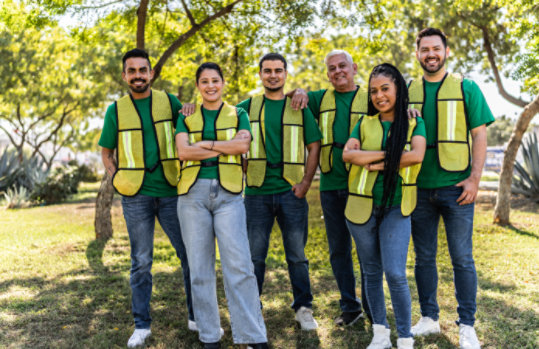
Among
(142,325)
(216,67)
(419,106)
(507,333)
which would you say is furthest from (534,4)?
(142,325)

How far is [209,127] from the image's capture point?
11.9 ft

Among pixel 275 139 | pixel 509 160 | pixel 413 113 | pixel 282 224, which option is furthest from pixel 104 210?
pixel 509 160

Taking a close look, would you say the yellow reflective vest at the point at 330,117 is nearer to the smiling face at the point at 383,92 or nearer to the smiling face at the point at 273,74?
the smiling face at the point at 273,74

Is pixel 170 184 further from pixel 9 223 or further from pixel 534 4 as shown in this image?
pixel 9 223

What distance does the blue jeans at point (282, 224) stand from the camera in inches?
160

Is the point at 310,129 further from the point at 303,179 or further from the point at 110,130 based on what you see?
the point at 110,130

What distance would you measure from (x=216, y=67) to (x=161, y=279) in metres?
3.53

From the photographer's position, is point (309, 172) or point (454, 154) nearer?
point (454, 154)

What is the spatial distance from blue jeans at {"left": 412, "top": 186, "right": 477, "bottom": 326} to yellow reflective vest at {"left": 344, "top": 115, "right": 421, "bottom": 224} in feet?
1.10

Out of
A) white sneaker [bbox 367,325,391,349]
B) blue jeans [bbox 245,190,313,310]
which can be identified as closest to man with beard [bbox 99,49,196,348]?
blue jeans [bbox 245,190,313,310]

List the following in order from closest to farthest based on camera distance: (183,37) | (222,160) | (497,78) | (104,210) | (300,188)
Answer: (222,160) → (300,188) → (183,37) → (104,210) → (497,78)

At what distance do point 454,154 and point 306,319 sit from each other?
2.00 m

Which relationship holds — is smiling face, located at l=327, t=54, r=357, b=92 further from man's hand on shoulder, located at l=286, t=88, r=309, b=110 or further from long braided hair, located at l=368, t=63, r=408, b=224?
long braided hair, located at l=368, t=63, r=408, b=224

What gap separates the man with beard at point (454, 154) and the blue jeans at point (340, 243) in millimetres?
721
